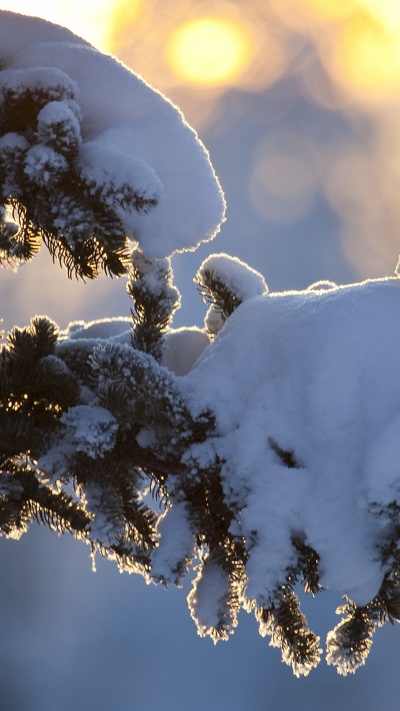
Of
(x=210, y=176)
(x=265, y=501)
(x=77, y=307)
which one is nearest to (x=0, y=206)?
(x=210, y=176)

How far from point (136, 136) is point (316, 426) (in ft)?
3.60

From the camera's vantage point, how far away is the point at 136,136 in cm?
203

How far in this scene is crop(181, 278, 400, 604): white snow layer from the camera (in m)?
1.83

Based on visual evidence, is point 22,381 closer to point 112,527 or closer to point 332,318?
point 112,527

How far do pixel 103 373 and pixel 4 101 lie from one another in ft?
2.97

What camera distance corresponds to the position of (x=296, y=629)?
6.86ft

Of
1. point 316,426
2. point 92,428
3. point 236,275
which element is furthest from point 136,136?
point 316,426

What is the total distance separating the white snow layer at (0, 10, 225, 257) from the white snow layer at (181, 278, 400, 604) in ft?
1.49

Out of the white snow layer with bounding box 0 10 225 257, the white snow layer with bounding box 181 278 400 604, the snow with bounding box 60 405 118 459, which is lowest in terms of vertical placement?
the snow with bounding box 60 405 118 459

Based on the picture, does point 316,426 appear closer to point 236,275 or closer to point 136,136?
point 236,275

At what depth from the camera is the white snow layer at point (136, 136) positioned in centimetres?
194

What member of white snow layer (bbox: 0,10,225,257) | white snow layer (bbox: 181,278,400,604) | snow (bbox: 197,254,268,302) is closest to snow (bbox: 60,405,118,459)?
white snow layer (bbox: 181,278,400,604)

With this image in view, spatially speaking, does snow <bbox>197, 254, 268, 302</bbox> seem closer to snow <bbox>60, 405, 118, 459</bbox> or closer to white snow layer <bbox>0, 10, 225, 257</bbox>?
white snow layer <bbox>0, 10, 225, 257</bbox>

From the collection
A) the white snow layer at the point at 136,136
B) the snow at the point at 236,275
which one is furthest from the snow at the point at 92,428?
the snow at the point at 236,275
